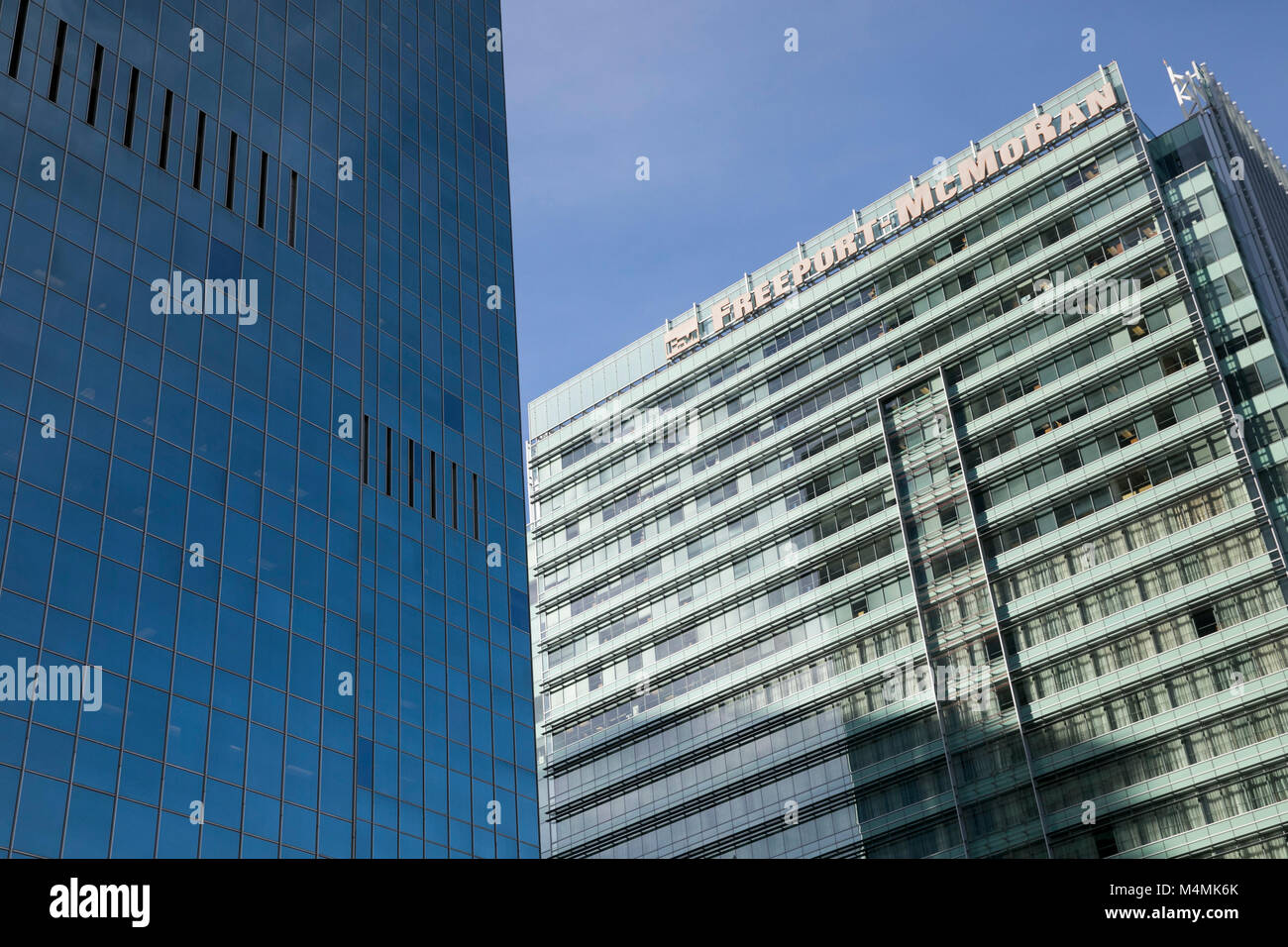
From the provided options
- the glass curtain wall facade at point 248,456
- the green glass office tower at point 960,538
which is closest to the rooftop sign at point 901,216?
the green glass office tower at point 960,538

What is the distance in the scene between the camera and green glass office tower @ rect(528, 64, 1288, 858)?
86.9 meters

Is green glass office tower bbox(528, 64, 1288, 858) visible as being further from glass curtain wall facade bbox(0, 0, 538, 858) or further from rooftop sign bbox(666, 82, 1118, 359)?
glass curtain wall facade bbox(0, 0, 538, 858)

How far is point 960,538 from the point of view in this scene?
9931 centimetres

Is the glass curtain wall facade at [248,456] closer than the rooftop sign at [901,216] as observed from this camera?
Yes

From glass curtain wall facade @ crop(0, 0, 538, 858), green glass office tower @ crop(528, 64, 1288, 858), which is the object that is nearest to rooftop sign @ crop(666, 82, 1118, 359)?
green glass office tower @ crop(528, 64, 1288, 858)

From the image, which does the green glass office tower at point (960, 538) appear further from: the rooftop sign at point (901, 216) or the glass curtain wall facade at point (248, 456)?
the glass curtain wall facade at point (248, 456)

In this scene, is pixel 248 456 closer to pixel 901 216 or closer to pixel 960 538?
pixel 960 538

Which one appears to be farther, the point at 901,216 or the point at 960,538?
the point at 901,216

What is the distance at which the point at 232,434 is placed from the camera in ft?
181

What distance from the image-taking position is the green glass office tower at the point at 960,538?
8688cm

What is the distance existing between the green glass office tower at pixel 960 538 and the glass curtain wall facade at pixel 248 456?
4085 centimetres

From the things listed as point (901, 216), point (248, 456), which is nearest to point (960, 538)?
point (901, 216)

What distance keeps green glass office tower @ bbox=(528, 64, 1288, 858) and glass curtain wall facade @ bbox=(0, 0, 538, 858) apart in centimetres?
4085

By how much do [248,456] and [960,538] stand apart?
59456 mm
